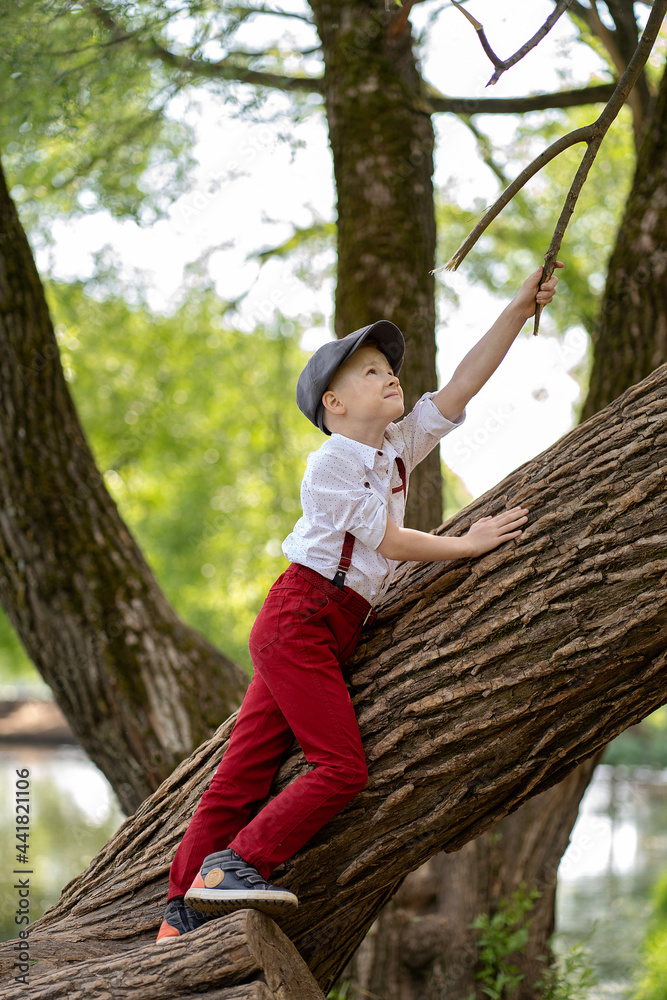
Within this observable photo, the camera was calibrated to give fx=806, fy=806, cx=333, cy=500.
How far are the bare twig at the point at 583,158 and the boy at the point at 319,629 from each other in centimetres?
23

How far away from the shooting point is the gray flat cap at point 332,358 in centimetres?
206

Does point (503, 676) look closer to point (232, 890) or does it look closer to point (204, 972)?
point (232, 890)

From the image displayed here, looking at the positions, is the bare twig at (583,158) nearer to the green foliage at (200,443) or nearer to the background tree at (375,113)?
the background tree at (375,113)

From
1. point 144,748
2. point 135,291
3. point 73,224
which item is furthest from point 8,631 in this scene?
point 144,748

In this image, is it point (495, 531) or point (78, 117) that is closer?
point (495, 531)

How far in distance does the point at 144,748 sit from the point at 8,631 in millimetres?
8543

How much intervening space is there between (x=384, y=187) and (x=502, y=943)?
346 cm

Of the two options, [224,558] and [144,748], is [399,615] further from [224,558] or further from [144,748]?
[224,558]

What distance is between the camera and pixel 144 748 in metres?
3.27

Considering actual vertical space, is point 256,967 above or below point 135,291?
below

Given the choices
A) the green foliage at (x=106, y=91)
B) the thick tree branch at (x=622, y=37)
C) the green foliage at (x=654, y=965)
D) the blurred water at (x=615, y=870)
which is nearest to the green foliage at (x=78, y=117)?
the green foliage at (x=106, y=91)

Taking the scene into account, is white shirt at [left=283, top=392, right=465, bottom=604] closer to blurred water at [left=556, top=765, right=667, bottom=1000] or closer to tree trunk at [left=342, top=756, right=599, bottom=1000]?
tree trunk at [left=342, top=756, right=599, bottom=1000]

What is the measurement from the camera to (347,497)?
1972mm

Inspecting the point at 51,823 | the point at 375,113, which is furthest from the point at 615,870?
the point at 375,113
